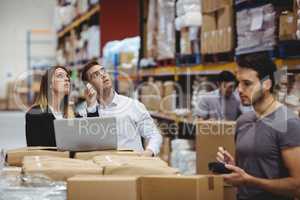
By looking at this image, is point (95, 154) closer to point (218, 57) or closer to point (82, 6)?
point (218, 57)

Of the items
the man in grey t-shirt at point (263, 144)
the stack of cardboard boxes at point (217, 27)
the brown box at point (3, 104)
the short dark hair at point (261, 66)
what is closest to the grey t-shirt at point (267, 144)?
the man in grey t-shirt at point (263, 144)

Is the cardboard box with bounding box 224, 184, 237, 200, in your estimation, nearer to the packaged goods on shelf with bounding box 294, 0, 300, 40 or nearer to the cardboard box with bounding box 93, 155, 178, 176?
the cardboard box with bounding box 93, 155, 178, 176

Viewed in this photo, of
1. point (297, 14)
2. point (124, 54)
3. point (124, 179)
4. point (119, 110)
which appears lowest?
point (124, 179)

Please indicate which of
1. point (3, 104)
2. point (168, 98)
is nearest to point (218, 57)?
point (168, 98)

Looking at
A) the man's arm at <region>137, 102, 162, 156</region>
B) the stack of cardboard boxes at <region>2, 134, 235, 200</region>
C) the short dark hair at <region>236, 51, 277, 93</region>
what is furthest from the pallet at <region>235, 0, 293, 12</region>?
the stack of cardboard boxes at <region>2, 134, 235, 200</region>

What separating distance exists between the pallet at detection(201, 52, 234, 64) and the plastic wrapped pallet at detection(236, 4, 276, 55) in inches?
19.7

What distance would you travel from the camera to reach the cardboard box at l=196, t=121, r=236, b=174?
5.33 meters

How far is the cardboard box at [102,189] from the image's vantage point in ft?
9.33

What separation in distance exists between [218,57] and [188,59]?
795mm

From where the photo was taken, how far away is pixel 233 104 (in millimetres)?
6988

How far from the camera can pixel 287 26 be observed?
191 inches

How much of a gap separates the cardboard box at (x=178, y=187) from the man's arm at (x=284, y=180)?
52 cm

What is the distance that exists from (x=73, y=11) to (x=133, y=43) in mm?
5347

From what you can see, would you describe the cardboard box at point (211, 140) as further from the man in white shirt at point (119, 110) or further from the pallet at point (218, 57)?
the pallet at point (218, 57)
